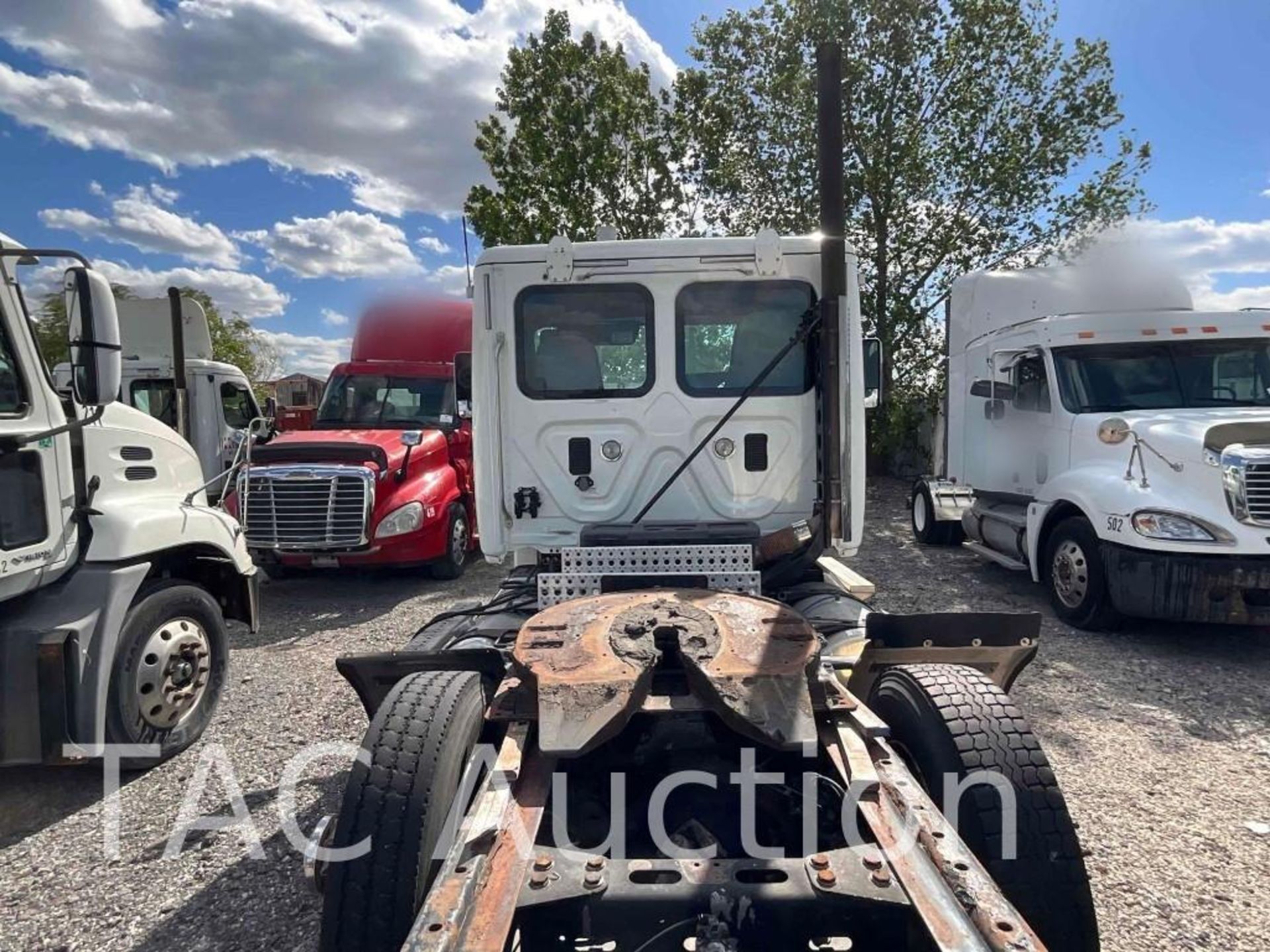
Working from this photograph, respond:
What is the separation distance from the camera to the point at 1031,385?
25.1ft

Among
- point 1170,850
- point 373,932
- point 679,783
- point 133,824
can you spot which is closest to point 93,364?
point 133,824

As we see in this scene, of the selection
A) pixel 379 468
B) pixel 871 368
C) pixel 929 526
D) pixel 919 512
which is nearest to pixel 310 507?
pixel 379 468

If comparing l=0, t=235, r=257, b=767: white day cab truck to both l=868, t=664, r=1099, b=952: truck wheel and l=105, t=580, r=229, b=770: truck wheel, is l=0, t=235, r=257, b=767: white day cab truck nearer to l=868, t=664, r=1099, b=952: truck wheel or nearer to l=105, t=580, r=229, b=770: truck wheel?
l=105, t=580, r=229, b=770: truck wheel

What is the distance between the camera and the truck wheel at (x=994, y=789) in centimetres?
197

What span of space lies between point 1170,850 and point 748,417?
2.75 m

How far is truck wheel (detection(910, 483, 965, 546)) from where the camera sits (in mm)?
9875

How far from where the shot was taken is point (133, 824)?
11.5ft

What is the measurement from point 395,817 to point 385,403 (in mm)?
7654

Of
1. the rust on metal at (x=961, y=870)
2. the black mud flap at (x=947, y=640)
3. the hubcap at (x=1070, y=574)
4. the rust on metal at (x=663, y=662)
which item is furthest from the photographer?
the hubcap at (x=1070, y=574)

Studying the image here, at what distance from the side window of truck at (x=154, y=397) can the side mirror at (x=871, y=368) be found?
31.8ft

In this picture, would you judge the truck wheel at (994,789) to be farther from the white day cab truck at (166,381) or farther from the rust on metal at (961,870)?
the white day cab truck at (166,381)

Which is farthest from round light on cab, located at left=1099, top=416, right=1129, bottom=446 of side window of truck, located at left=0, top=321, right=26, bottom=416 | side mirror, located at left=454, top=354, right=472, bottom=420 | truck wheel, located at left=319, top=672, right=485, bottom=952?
side window of truck, located at left=0, top=321, right=26, bottom=416

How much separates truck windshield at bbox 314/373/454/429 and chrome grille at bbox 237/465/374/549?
60.0 inches

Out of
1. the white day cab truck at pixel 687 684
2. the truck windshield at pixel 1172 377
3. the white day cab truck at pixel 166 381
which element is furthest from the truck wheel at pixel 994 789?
the white day cab truck at pixel 166 381
